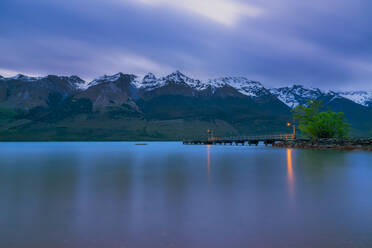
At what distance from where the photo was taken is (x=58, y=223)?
425 inches

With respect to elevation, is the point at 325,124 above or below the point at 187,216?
above

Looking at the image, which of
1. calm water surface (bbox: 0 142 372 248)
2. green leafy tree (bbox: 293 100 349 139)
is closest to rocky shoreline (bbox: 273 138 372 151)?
green leafy tree (bbox: 293 100 349 139)

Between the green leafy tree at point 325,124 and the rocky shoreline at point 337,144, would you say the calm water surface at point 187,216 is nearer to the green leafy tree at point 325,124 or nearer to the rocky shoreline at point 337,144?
the rocky shoreline at point 337,144

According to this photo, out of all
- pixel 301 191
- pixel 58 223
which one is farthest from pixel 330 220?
pixel 58 223

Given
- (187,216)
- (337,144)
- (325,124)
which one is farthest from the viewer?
(325,124)

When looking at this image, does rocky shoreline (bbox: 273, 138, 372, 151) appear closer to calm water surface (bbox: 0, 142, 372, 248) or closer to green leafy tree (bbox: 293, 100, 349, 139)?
green leafy tree (bbox: 293, 100, 349, 139)

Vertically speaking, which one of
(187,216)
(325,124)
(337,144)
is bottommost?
(187,216)

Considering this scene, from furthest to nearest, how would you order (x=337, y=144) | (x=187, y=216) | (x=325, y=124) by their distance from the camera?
(x=325, y=124) < (x=337, y=144) < (x=187, y=216)

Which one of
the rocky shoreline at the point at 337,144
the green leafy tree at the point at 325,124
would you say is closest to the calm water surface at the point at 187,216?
the rocky shoreline at the point at 337,144

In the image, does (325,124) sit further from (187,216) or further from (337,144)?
(187,216)

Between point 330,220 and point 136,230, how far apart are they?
6.79m

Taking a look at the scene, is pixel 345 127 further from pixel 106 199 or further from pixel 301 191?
pixel 106 199

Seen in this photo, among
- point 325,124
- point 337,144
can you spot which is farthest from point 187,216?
point 325,124

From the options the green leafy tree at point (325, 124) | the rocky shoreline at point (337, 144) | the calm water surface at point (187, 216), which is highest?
the green leafy tree at point (325, 124)
